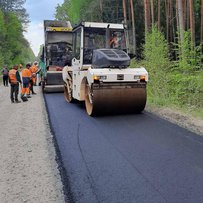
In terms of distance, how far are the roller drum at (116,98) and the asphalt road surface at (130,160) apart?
45cm

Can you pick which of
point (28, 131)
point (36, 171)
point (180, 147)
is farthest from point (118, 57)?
point (36, 171)

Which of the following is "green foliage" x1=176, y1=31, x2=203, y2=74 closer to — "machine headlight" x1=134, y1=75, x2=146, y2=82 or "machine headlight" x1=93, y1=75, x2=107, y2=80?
"machine headlight" x1=134, y1=75, x2=146, y2=82

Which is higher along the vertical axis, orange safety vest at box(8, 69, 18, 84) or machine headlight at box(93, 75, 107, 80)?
orange safety vest at box(8, 69, 18, 84)

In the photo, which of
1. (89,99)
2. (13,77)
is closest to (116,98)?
(89,99)

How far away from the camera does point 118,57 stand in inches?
330

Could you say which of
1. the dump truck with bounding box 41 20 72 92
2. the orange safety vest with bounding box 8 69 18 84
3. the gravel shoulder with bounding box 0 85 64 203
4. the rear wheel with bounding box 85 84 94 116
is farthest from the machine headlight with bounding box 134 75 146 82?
the dump truck with bounding box 41 20 72 92

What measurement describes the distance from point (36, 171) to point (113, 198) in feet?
4.90

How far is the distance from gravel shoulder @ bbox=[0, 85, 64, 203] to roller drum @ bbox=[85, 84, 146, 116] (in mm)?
1326

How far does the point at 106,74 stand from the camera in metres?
8.01

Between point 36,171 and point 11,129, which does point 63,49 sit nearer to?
point 11,129

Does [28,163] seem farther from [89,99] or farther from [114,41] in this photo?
[114,41]

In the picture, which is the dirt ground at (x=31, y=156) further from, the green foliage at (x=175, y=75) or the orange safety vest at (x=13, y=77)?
the orange safety vest at (x=13, y=77)

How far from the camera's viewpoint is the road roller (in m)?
8.05

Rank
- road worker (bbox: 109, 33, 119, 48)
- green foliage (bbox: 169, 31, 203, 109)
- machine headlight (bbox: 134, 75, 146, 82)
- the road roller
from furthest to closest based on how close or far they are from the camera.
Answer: green foliage (bbox: 169, 31, 203, 109), road worker (bbox: 109, 33, 119, 48), machine headlight (bbox: 134, 75, 146, 82), the road roller
